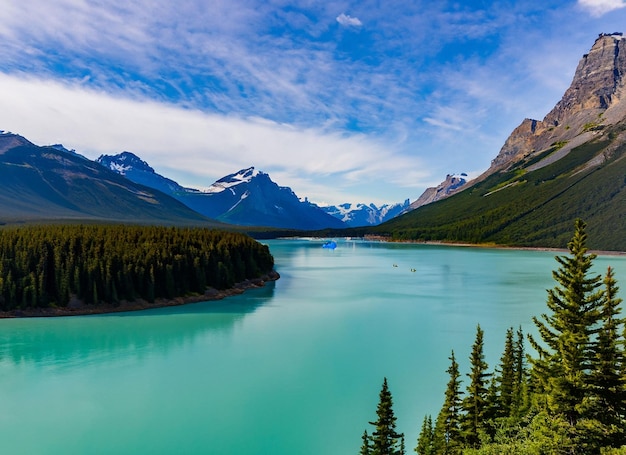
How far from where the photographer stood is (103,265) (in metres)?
65.9

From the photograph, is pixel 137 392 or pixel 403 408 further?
pixel 137 392

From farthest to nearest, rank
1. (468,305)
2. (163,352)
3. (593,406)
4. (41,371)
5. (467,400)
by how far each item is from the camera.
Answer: (468,305)
(163,352)
(41,371)
(467,400)
(593,406)

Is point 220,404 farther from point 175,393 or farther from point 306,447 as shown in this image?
point 306,447

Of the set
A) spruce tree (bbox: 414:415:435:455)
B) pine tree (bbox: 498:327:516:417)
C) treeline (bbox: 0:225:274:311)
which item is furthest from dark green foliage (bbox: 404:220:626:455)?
treeline (bbox: 0:225:274:311)

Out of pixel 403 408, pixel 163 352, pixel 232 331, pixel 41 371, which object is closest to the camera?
pixel 403 408

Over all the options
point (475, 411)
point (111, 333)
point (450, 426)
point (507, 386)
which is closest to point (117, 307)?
point (111, 333)

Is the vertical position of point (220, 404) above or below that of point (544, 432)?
below

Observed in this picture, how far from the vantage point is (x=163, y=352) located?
4472 centimetres

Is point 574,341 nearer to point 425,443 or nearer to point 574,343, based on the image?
point 574,343

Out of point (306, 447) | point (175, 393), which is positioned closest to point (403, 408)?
point (306, 447)

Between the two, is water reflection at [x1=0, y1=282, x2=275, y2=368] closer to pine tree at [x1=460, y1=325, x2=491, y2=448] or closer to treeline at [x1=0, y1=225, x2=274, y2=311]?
treeline at [x1=0, y1=225, x2=274, y2=311]

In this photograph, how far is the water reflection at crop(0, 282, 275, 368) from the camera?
43438 millimetres

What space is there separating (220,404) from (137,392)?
706 cm

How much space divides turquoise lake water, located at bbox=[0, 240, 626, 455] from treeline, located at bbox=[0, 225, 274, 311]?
4848 mm
